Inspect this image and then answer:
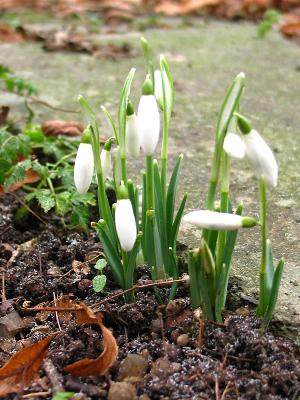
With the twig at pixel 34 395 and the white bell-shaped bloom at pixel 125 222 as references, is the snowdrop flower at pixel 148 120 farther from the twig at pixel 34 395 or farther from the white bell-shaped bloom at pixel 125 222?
the twig at pixel 34 395

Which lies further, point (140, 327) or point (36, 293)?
point (36, 293)

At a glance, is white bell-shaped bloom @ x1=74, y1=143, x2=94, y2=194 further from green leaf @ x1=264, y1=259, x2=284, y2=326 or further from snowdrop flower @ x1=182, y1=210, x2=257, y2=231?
green leaf @ x1=264, y1=259, x2=284, y2=326

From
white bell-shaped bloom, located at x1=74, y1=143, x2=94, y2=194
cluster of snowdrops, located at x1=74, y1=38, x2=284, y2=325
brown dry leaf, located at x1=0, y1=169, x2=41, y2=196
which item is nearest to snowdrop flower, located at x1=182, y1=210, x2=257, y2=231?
cluster of snowdrops, located at x1=74, y1=38, x2=284, y2=325

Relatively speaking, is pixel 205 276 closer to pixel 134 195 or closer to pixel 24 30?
pixel 134 195

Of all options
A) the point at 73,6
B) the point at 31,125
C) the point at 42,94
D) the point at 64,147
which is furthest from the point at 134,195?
the point at 73,6

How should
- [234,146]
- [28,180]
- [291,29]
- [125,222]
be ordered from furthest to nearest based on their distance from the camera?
[291,29] < [28,180] < [125,222] < [234,146]

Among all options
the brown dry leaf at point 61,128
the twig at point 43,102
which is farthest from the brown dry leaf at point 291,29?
the brown dry leaf at point 61,128

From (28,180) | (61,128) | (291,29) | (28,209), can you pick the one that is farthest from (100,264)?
(291,29)

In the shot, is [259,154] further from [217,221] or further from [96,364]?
[96,364]
